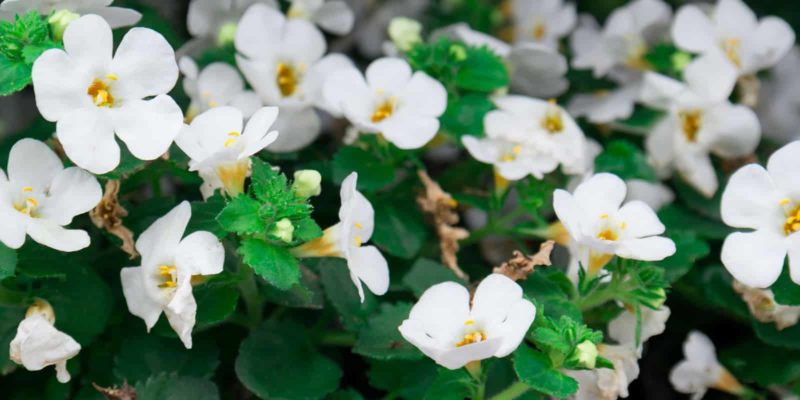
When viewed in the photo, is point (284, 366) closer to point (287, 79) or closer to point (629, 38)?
point (287, 79)

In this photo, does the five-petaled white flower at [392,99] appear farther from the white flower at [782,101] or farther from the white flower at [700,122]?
the white flower at [782,101]

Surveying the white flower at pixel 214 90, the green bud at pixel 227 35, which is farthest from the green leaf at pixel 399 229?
the green bud at pixel 227 35

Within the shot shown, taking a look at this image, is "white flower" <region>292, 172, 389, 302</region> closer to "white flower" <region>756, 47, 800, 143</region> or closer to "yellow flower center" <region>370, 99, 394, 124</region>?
"yellow flower center" <region>370, 99, 394, 124</region>

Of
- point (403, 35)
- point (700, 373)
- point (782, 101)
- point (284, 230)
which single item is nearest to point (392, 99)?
point (403, 35)

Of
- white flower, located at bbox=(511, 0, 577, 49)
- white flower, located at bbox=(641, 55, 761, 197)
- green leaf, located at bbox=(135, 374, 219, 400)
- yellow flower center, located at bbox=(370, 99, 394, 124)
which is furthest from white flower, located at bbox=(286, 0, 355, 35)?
green leaf, located at bbox=(135, 374, 219, 400)

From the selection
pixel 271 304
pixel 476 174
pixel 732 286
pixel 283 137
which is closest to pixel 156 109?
pixel 283 137

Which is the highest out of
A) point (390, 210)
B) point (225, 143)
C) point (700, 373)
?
point (225, 143)

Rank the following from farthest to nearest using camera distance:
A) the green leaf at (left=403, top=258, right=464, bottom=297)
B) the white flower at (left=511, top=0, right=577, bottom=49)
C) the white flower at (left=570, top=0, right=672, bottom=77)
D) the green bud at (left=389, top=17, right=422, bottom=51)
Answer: the white flower at (left=511, top=0, right=577, bottom=49), the white flower at (left=570, top=0, right=672, bottom=77), the green bud at (left=389, top=17, right=422, bottom=51), the green leaf at (left=403, top=258, right=464, bottom=297)
